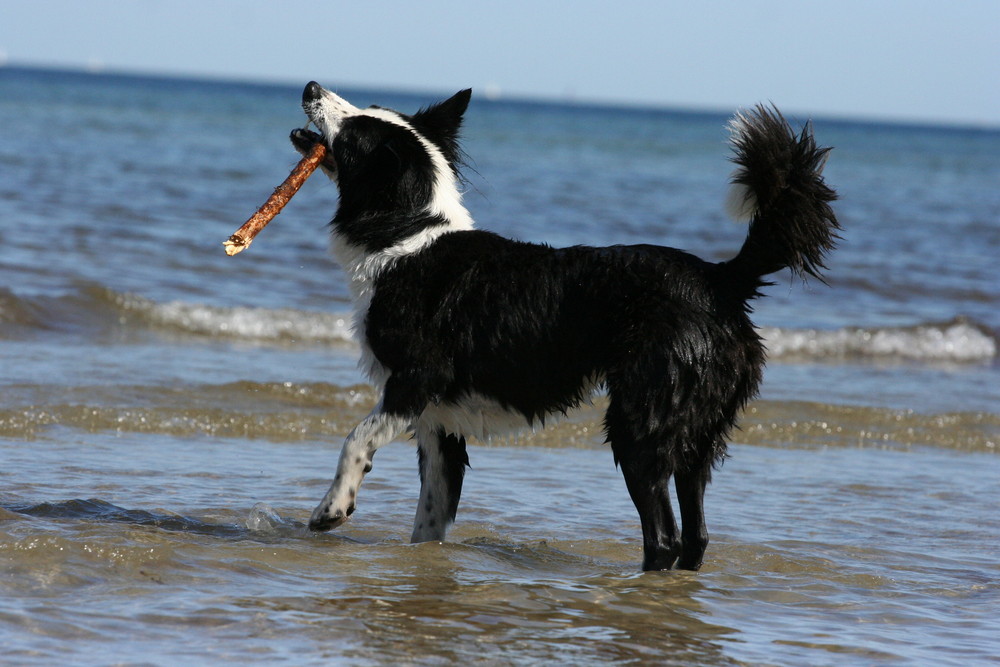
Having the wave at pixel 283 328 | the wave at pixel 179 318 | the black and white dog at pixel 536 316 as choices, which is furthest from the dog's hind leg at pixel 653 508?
the wave at pixel 179 318

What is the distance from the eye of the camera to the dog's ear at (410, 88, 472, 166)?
480cm

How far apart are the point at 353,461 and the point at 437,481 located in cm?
45

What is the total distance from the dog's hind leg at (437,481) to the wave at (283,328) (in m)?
4.25

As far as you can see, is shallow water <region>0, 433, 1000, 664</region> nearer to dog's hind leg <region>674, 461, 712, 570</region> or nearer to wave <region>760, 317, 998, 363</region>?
dog's hind leg <region>674, 461, 712, 570</region>

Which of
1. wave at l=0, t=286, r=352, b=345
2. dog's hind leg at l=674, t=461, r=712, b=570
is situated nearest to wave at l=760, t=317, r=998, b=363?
wave at l=0, t=286, r=352, b=345

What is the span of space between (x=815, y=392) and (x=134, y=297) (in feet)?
18.7

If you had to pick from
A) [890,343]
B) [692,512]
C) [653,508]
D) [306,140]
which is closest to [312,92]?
[306,140]

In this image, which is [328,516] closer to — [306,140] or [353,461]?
[353,461]

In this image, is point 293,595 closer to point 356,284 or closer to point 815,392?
point 356,284

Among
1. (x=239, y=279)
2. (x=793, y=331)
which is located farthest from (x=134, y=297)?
(x=793, y=331)

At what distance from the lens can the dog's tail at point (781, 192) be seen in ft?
13.0

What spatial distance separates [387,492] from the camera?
555 cm

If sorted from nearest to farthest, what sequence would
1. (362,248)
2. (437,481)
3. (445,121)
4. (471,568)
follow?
(471,568), (362,248), (437,481), (445,121)

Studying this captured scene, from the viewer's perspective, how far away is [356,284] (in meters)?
4.57
